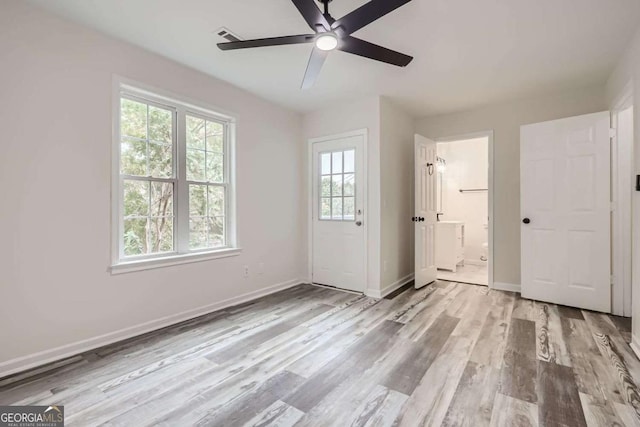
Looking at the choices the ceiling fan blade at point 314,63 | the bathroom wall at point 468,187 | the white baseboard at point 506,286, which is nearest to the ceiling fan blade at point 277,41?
the ceiling fan blade at point 314,63

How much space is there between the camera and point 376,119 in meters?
3.77

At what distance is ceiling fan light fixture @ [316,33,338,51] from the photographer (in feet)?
6.20

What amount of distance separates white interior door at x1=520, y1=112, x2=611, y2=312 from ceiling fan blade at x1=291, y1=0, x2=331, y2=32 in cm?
313

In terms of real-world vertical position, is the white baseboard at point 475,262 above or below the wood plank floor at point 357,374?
above

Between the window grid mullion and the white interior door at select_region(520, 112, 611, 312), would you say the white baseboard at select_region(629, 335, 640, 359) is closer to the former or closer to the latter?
the white interior door at select_region(520, 112, 611, 312)

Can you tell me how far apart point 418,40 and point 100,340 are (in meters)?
3.66

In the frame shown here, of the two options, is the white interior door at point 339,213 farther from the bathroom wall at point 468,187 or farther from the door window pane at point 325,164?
the bathroom wall at point 468,187

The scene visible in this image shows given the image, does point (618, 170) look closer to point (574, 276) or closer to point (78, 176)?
point (574, 276)

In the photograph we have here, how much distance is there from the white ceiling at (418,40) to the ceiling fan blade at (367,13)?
14.1 inches

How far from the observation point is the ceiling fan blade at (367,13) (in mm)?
1591

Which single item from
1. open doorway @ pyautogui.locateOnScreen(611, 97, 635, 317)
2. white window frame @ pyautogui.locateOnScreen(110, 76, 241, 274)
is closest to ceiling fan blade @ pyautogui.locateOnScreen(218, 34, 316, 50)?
white window frame @ pyautogui.locateOnScreen(110, 76, 241, 274)

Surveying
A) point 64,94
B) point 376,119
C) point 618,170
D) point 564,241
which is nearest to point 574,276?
point 564,241

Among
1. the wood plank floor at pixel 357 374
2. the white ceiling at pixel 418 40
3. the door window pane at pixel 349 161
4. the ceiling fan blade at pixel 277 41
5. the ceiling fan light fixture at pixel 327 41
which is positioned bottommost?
the wood plank floor at pixel 357 374

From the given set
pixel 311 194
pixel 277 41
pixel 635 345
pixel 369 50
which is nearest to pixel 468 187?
pixel 311 194
